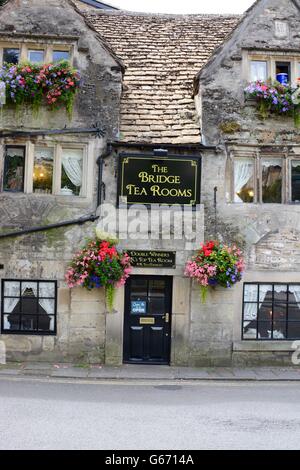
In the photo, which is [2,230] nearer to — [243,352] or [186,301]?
[186,301]

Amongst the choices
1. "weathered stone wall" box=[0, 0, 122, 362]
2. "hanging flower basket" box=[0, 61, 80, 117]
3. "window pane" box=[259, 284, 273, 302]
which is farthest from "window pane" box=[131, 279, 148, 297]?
"hanging flower basket" box=[0, 61, 80, 117]

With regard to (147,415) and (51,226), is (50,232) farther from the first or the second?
(147,415)

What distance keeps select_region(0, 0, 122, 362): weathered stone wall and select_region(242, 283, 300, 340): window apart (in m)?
3.68

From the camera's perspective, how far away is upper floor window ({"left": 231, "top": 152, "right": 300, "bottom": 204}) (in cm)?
1468

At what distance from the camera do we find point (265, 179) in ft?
48.5

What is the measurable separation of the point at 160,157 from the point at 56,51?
3.73m

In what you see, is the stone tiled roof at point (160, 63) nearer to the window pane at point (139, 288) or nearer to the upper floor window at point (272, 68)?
the upper floor window at point (272, 68)

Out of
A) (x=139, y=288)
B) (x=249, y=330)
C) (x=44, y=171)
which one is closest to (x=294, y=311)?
(x=249, y=330)

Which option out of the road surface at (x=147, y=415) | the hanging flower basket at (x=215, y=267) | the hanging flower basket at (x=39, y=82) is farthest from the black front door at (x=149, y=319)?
the hanging flower basket at (x=39, y=82)

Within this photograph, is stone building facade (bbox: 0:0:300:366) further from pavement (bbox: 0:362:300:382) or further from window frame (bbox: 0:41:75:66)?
pavement (bbox: 0:362:300:382)

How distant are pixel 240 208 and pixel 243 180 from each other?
0.74m

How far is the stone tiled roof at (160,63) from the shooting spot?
1465cm
